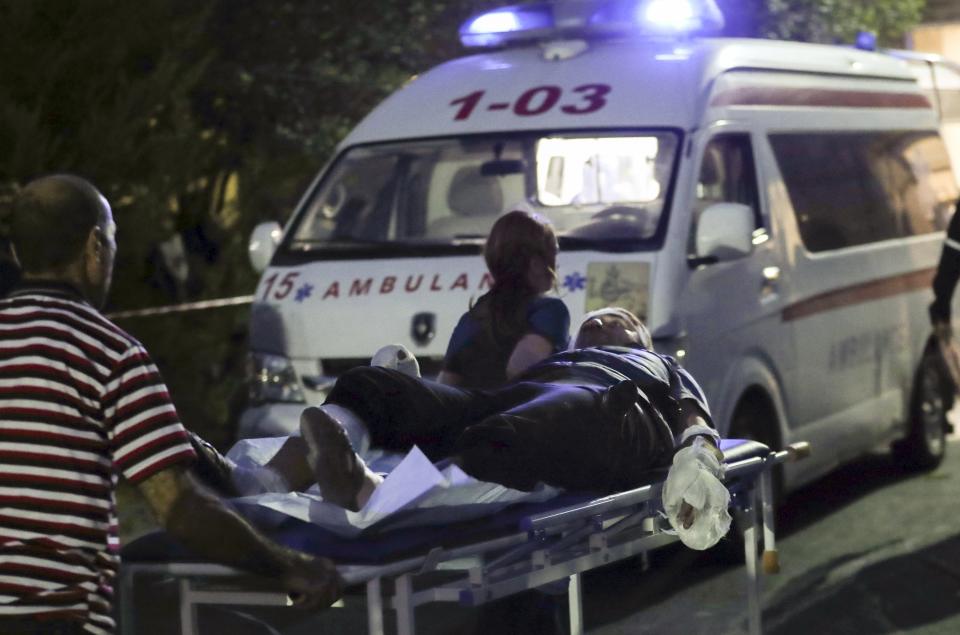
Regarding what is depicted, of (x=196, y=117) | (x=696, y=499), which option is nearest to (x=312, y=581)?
(x=696, y=499)

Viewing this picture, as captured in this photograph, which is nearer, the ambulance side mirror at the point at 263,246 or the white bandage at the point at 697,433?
the white bandage at the point at 697,433

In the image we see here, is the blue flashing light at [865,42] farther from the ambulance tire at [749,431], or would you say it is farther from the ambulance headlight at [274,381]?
→ the ambulance headlight at [274,381]

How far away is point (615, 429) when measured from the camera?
4.74 meters

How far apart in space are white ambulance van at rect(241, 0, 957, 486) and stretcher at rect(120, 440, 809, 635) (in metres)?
2.59

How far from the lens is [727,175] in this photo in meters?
8.06

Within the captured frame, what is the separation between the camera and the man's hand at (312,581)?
3475 mm

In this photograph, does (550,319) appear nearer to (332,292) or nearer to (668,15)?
(332,292)

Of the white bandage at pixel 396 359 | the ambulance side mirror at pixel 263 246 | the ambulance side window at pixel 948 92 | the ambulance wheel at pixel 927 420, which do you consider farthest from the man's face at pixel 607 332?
the ambulance side window at pixel 948 92

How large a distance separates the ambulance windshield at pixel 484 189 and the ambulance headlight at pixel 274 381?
545 mm

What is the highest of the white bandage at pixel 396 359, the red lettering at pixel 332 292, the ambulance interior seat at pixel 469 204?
the ambulance interior seat at pixel 469 204

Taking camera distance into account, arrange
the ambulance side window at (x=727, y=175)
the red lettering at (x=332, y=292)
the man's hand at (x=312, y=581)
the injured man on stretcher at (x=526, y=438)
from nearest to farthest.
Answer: the man's hand at (x=312, y=581) < the injured man on stretcher at (x=526, y=438) < the red lettering at (x=332, y=292) < the ambulance side window at (x=727, y=175)

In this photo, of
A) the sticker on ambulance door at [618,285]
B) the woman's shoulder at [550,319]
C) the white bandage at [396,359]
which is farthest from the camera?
the sticker on ambulance door at [618,285]

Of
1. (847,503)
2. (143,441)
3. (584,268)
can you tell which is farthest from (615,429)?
(847,503)

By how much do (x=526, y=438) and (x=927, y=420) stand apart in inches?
236
